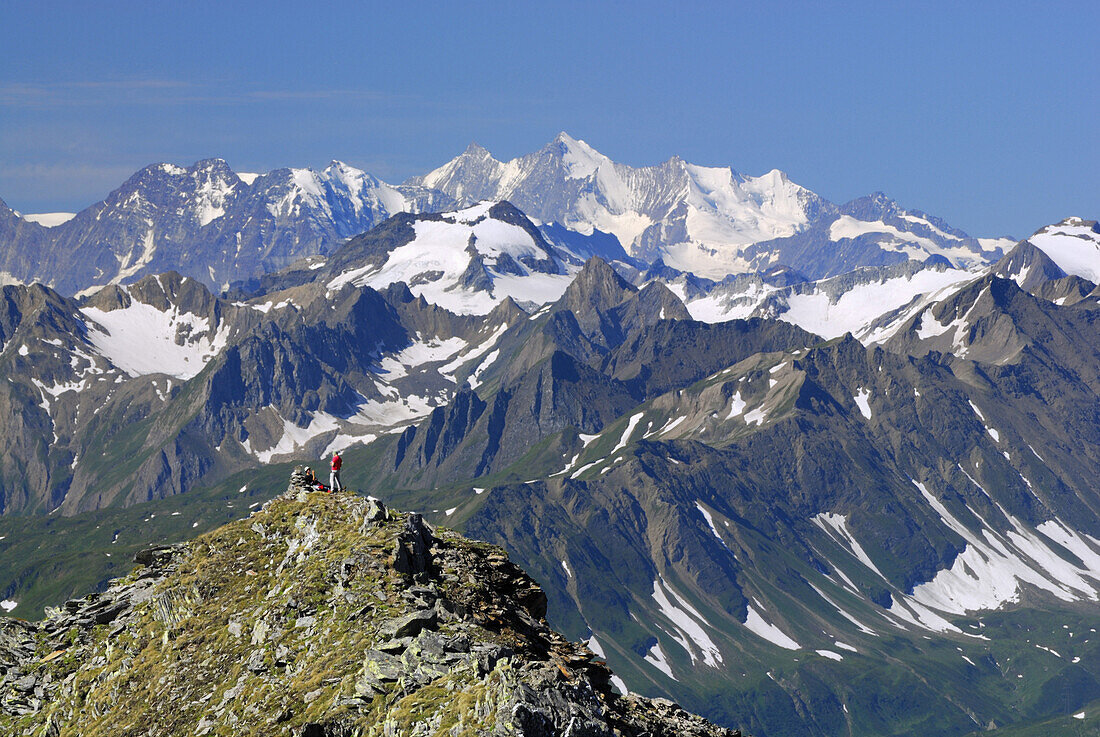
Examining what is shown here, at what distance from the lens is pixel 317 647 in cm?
5412

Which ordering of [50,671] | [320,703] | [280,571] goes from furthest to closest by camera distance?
[50,671] → [280,571] → [320,703]

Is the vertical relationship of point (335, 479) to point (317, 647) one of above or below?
above

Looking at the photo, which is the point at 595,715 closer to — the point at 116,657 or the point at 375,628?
the point at 375,628

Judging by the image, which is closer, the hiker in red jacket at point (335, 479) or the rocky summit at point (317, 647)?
the rocky summit at point (317, 647)

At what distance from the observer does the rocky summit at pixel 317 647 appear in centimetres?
4611

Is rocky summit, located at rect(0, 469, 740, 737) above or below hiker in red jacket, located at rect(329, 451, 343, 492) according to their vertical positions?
below

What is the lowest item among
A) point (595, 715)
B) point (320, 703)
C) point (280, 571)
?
point (595, 715)

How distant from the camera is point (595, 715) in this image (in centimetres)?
4459

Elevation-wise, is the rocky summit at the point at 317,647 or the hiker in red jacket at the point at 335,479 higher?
the hiker in red jacket at the point at 335,479

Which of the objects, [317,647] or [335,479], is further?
[335,479]

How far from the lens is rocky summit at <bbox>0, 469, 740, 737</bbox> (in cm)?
4611

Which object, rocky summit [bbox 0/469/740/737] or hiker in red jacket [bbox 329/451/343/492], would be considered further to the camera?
hiker in red jacket [bbox 329/451/343/492]

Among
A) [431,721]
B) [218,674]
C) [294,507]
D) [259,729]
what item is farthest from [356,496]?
[431,721]

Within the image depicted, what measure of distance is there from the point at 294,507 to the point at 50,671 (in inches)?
545
